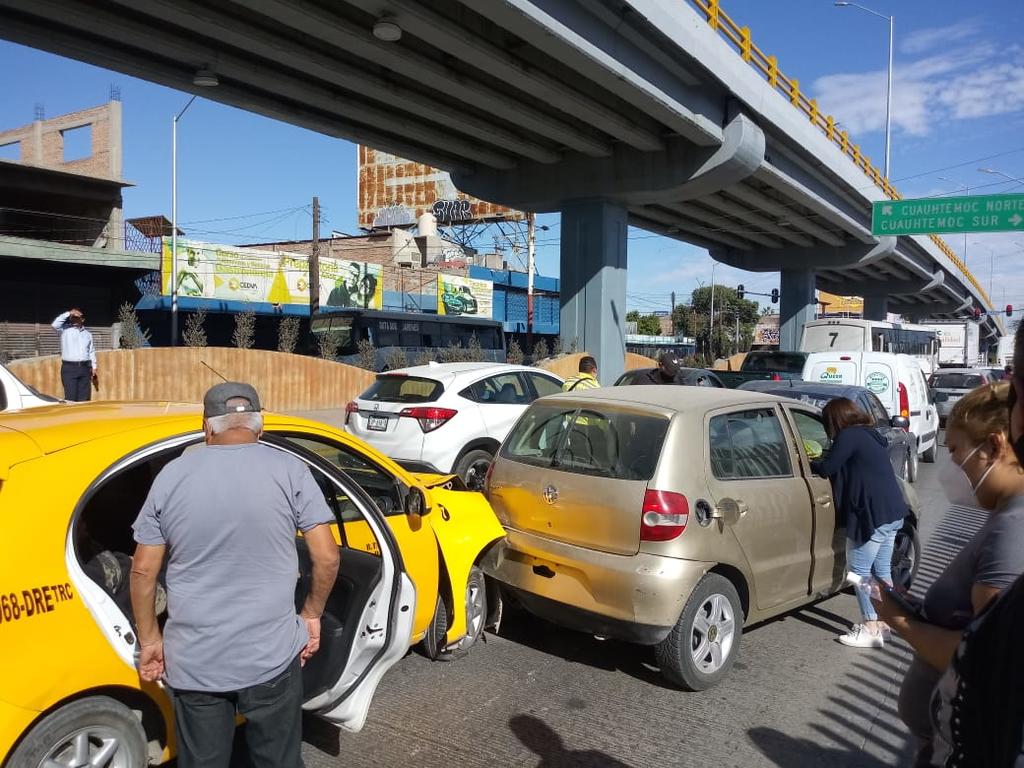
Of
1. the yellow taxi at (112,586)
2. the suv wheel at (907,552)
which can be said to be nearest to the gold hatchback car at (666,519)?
the yellow taxi at (112,586)

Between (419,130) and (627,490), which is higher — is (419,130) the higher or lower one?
the higher one

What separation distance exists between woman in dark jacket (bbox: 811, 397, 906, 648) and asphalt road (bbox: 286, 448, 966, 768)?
0.59m

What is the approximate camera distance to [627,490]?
444cm

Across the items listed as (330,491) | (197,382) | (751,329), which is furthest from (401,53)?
(751,329)

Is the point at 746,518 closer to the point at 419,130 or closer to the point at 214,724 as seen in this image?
the point at 214,724

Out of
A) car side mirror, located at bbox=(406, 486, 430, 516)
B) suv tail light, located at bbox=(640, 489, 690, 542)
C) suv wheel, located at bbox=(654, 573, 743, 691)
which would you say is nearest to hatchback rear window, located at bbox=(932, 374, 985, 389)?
suv wheel, located at bbox=(654, 573, 743, 691)

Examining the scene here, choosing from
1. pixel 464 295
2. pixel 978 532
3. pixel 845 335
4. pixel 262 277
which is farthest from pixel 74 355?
pixel 464 295

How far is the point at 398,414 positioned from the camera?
900cm

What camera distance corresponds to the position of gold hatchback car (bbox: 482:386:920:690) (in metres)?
4.33

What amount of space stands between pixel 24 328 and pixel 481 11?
75.4 feet

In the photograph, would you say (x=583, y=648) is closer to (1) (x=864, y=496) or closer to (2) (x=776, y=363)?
(1) (x=864, y=496)

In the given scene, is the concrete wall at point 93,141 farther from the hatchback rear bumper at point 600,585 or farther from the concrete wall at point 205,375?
the hatchback rear bumper at point 600,585

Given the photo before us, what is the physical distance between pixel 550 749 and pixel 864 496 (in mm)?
2632

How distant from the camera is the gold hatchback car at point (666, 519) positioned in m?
4.33
